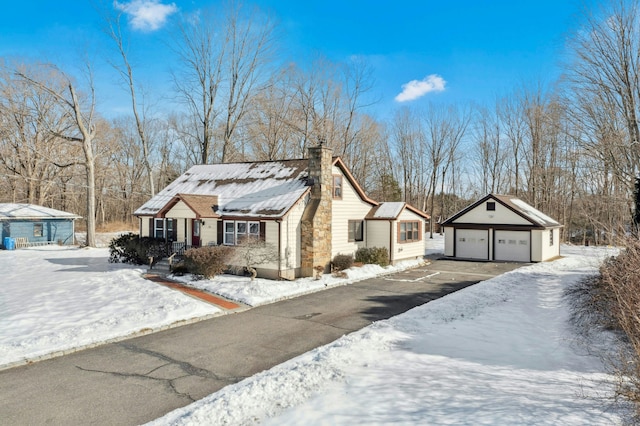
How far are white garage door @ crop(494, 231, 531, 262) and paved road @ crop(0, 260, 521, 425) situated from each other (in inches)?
608

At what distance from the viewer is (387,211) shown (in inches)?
907

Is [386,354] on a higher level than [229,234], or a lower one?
lower

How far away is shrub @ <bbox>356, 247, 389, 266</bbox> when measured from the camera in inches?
858

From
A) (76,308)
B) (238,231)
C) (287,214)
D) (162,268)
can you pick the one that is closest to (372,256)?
(287,214)

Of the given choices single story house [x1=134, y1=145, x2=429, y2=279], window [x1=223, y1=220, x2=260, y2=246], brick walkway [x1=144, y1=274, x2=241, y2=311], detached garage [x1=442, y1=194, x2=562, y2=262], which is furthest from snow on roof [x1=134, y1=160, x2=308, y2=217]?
detached garage [x1=442, y1=194, x2=562, y2=262]

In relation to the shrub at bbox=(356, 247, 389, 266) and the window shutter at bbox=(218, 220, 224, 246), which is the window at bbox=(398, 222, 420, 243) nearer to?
the shrub at bbox=(356, 247, 389, 266)

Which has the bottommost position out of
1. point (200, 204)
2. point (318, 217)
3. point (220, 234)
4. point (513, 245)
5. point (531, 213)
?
point (513, 245)

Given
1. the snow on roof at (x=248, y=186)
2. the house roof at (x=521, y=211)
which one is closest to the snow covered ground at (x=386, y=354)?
the snow on roof at (x=248, y=186)

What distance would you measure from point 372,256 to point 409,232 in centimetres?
399

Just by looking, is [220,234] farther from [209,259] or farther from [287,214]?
[287,214]

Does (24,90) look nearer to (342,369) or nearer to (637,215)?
(342,369)

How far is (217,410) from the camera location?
20.0 ft

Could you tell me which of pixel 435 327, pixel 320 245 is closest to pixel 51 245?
pixel 320 245

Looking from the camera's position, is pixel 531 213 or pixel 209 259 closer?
pixel 209 259
